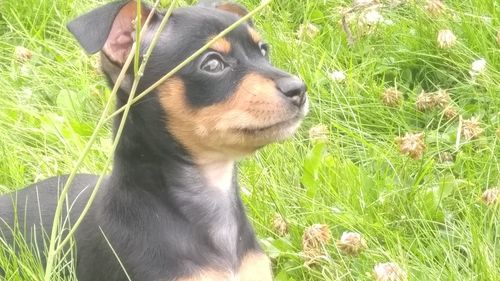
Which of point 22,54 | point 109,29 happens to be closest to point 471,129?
point 109,29

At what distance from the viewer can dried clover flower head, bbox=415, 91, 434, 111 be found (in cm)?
513

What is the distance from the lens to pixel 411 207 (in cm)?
454

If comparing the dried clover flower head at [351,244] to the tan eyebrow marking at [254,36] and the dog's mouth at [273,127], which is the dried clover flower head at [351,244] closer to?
the dog's mouth at [273,127]

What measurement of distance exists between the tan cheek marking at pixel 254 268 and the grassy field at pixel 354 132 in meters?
0.37

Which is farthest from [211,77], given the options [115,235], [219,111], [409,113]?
[409,113]

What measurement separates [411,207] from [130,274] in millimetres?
1354

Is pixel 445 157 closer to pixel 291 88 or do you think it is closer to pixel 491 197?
pixel 491 197

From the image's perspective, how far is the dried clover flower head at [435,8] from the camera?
217 inches

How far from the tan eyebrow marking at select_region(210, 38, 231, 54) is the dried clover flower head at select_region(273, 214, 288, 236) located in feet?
3.29

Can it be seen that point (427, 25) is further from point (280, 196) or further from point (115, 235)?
point (115, 235)

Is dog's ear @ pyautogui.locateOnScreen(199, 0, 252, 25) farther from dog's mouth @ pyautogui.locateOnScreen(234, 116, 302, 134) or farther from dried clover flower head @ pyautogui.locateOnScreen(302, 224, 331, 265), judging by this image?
dried clover flower head @ pyautogui.locateOnScreen(302, 224, 331, 265)

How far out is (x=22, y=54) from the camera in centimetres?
602

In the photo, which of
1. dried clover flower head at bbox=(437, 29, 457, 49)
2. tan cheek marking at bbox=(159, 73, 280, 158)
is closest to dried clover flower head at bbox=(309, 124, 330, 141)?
dried clover flower head at bbox=(437, 29, 457, 49)

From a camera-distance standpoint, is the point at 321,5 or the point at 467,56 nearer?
the point at 467,56
